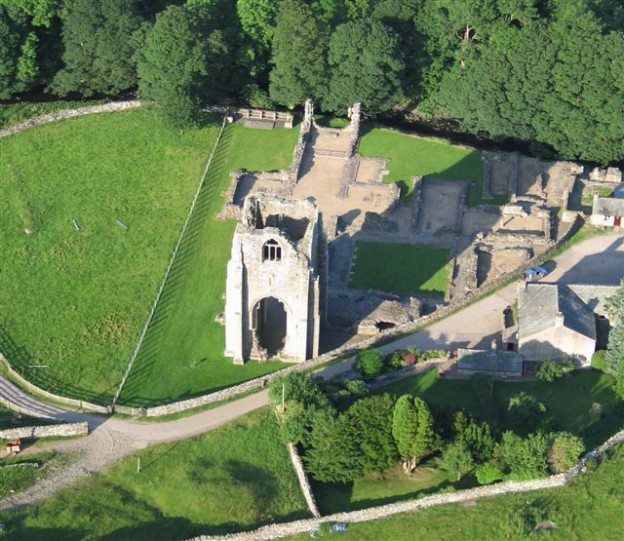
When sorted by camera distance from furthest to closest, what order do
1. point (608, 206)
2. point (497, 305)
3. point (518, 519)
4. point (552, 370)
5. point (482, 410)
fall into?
point (608, 206)
point (497, 305)
point (552, 370)
point (482, 410)
point (518, 519)

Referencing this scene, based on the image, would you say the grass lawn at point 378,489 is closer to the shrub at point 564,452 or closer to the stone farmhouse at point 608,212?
the shrub at point 564,452

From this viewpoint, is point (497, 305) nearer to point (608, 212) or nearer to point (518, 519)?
point (608, 212)

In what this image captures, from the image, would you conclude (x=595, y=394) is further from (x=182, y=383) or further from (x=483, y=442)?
(x=182, y=383)

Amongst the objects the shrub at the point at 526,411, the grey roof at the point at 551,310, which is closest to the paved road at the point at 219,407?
the grey roof at the point at 551,310

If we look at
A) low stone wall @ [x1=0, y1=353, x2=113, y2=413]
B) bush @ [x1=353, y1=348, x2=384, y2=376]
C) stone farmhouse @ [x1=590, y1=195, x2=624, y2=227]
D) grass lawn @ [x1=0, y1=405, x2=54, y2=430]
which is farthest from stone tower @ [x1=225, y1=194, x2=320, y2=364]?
stone farmhouse @ [x1=590, y1=195, x2=624, y2=227]

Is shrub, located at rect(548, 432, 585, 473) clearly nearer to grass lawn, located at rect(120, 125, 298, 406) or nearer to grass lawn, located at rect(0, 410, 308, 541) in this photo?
grass lawn, located at rect(0, 410, 308, 541)

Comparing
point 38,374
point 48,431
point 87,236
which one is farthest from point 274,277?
point 87,236
